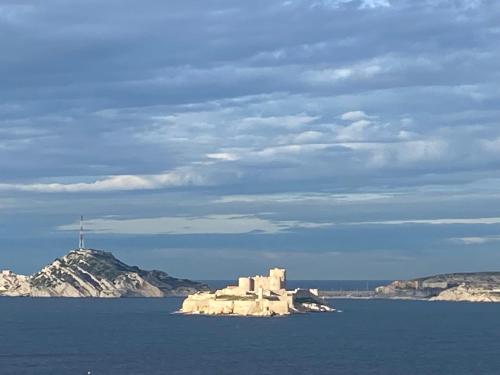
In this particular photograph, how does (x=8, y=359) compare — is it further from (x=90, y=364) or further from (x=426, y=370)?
(x=426, y=370)

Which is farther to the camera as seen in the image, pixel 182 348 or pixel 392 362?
pixel 182 348

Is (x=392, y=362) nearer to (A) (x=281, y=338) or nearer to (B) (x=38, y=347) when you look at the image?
(A) (x=281, y=338)

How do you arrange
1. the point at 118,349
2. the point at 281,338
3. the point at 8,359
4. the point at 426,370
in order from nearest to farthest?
the point at 426,370
the point at 8,359
the point at 118,349
the point at 281,338

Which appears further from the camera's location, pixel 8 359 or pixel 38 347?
pixel 38 347

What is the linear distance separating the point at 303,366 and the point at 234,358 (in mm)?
14004

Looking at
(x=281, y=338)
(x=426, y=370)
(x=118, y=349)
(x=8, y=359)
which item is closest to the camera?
(x=426, y=370)

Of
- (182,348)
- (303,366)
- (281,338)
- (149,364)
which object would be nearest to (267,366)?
(303,366)

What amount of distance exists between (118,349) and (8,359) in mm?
20578

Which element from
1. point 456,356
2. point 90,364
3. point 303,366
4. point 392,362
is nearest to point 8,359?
point 90,364

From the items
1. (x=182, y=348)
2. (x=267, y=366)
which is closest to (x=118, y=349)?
(x=182, y=348)

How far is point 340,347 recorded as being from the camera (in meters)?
180

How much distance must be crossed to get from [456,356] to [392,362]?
17.2 meters

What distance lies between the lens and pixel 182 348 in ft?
575

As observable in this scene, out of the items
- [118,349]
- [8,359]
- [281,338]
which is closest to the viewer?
[8,359]
